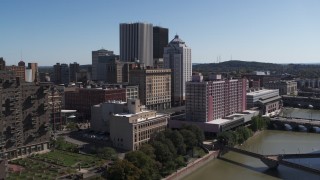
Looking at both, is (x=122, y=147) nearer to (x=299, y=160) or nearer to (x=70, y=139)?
(x=70, y=139)

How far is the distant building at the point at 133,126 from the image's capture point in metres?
37.7

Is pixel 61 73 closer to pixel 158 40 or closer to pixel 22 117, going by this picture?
pixel 158 40

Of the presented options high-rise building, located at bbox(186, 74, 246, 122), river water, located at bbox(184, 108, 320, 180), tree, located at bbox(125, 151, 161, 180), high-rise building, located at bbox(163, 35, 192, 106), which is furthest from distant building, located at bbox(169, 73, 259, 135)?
high-rise building, located at bbox(163, 35, 192, 106)

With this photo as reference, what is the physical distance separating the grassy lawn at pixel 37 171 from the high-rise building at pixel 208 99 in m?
19.9

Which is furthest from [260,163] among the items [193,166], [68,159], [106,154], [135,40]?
[135,40]

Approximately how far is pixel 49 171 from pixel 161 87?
38.8m

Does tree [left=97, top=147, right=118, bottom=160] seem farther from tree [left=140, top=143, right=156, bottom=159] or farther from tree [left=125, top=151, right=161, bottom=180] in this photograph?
tree [left=125, top=151, right=161, bottom=180]

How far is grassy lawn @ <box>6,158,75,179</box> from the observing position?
29.0m

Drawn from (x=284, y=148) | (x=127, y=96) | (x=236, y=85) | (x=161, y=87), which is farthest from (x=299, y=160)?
(x=161, y=87)

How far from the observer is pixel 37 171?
1198 inches

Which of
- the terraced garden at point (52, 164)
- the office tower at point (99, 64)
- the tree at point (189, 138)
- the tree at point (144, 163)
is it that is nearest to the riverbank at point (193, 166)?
the tree at point (144, 163)

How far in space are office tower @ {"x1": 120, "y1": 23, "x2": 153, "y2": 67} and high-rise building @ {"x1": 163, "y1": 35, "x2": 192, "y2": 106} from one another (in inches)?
944

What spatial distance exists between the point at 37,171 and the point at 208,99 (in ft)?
73.1

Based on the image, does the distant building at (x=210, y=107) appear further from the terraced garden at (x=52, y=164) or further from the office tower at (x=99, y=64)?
the office tower at (x=99, y=64)
